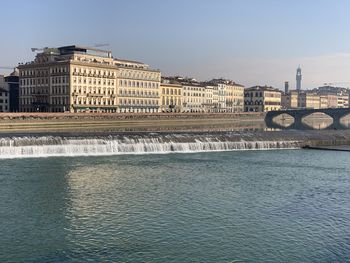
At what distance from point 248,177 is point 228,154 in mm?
17256

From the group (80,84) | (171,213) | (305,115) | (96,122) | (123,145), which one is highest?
(80,84)

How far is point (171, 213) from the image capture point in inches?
1041

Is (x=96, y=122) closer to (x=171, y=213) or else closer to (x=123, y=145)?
(x=123, y=145)

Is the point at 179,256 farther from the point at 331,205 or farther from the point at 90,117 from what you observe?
the point at 90,117

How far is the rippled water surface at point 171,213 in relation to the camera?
20.2m

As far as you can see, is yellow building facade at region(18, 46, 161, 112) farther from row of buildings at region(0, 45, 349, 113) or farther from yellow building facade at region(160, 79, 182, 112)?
yellow building facade at region(160, 79, 182, 112)

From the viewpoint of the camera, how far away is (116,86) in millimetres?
142500

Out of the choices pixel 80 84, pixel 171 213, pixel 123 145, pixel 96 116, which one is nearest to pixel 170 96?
pixel 80 84

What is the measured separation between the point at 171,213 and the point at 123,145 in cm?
3053

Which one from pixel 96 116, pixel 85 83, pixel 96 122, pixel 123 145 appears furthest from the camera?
pixel 85 83

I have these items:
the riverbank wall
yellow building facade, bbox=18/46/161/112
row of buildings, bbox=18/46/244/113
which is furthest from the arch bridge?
yellow building facade, bbox=18/46/161/112

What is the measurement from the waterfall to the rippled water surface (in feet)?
20.6

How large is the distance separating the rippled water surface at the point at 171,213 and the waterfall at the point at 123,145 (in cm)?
628

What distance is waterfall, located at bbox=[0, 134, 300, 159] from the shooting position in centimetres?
5147
